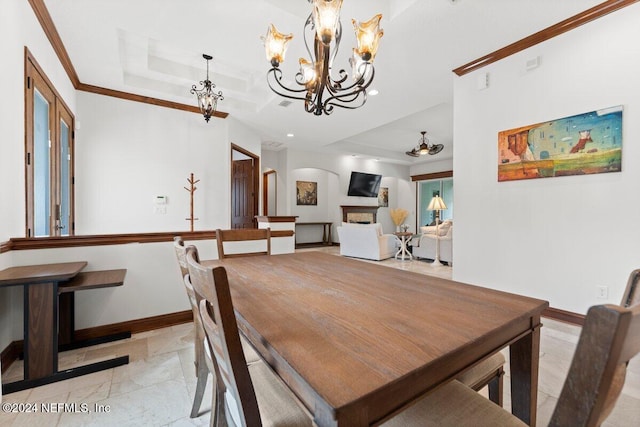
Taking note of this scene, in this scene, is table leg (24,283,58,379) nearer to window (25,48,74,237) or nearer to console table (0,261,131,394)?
console table (0,261,131,394)

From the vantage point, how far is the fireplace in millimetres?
8977

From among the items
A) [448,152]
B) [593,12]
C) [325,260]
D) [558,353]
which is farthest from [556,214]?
[448,152]

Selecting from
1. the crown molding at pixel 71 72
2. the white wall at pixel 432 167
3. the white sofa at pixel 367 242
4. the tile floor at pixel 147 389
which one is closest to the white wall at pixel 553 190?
the tile floor at pixel 147 389

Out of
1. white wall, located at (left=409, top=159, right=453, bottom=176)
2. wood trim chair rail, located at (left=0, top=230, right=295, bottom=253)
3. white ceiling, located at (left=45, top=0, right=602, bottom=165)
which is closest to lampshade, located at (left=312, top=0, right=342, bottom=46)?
white ceiling, located at (left=45, top=0, right=602, bottom=165)

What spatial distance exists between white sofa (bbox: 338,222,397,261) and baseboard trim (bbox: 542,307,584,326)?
11.2 ft

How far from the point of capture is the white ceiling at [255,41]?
94.0 inches

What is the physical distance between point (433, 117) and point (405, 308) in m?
5.40

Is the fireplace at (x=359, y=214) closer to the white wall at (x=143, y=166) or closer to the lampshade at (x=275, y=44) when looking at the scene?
the white wall at (x=143, y=166)

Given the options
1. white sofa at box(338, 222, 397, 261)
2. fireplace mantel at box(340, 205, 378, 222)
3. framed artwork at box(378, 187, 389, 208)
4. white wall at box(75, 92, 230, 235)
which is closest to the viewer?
white wall at box(75, 92, 230, 235)

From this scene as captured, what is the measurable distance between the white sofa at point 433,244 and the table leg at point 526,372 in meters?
4.86

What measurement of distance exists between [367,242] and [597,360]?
5811 mm

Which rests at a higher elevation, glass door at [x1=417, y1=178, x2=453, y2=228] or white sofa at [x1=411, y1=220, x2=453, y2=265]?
glass door at [x1=417, y1=178, x2=453, y2=228]

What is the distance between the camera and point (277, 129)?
5.71 metres

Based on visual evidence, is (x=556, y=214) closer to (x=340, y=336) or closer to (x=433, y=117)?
(x=340, y=336)
